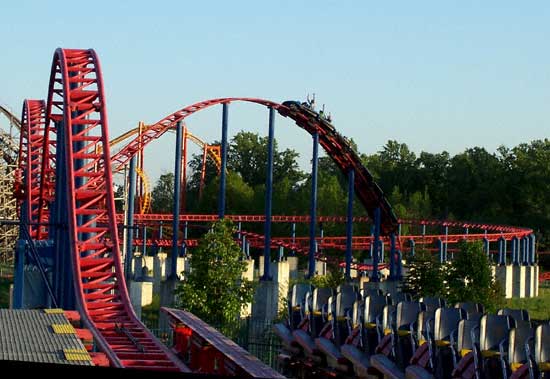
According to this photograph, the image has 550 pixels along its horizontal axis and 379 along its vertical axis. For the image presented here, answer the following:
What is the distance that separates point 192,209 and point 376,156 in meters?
16.8

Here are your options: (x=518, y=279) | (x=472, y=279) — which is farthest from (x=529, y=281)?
(x=472, y=279)

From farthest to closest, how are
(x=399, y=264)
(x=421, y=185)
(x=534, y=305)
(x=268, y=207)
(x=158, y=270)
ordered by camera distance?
1. (x=421, y=185)
2. (x=158, y=270)
3. (x=534, y=305)
4. (x=399, y=264)
5. (x=268, y=207)

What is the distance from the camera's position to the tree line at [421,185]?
206ft

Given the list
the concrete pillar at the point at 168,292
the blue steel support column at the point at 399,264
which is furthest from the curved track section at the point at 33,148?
the blue steel support column at the point at 399,264

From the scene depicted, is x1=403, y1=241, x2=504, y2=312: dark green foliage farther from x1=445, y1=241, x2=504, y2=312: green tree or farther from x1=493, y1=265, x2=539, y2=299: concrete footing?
x1=493, y1=265, x2=539, y2=299: concrete footing

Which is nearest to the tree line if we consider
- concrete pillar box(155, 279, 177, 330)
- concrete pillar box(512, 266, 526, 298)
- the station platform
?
concrete pillar box(512, 266, 526, 298)

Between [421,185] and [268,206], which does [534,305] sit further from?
[421,185]

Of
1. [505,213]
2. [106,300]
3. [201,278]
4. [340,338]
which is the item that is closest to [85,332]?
[340,338]

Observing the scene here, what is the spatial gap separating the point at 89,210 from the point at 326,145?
15.7 meters

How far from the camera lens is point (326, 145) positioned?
35.4 metres

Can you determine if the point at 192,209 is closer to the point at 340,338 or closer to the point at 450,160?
the point at 450,160

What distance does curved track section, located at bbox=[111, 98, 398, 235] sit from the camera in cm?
3176

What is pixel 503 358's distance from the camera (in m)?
7.02

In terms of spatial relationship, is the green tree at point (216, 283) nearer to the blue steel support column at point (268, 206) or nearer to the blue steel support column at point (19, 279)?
the blue steel support column at point (19, 279)
